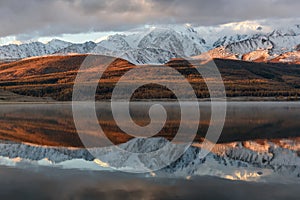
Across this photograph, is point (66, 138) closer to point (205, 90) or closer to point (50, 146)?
point (50, 146)

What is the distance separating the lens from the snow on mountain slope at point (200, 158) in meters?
27.1

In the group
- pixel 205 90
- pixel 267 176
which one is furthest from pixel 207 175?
pixel 205 90

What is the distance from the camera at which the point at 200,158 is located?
104ft

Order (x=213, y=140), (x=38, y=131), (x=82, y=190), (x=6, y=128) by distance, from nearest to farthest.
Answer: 1. (x=82, y=190)
2. (x=213, y=140)
3. (x=38, y=131)
4. (x=6, y=128)

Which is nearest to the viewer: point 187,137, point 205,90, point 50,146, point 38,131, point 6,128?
point 50,146

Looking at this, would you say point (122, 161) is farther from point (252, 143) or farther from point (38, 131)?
point (38, 131)

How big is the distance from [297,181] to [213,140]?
17389mm

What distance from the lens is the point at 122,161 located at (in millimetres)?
31516

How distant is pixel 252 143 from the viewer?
132 ft

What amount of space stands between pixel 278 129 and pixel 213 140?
1372 centimetres

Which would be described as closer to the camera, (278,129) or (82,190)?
(82,190)

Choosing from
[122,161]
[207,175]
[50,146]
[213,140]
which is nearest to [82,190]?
[207,175]

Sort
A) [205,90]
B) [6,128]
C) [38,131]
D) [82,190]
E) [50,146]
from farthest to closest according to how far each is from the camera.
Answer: [205,90] → [6,128] → [38,131] → [50,146] → [82,190]

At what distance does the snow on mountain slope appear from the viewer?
27125 mm
